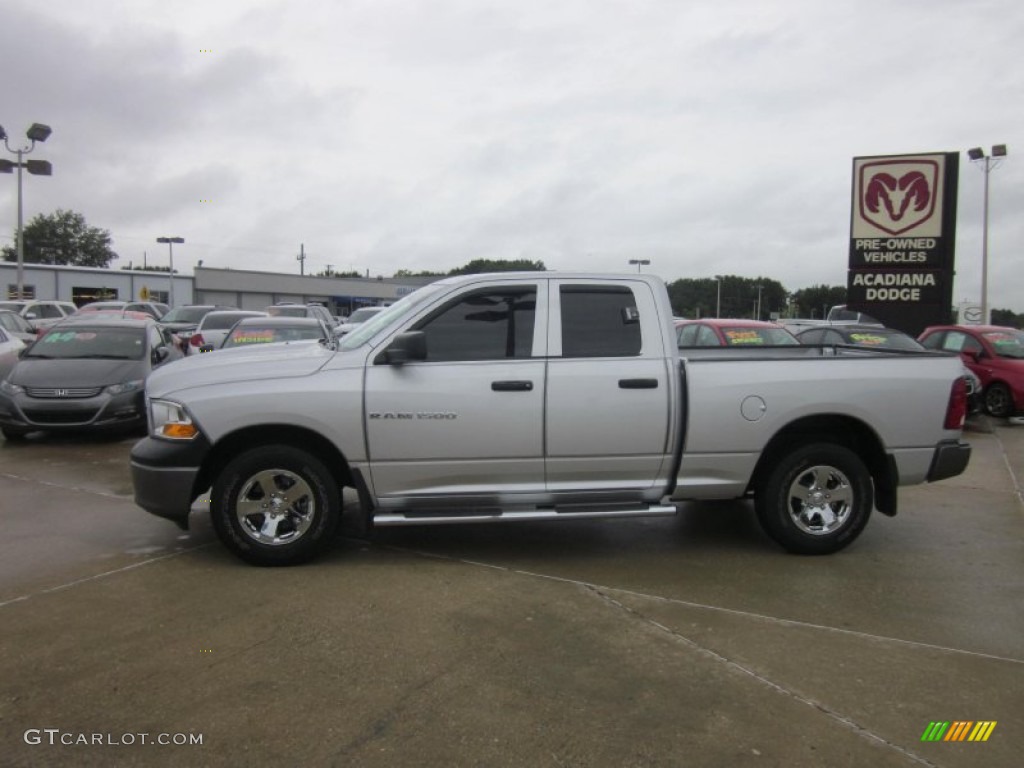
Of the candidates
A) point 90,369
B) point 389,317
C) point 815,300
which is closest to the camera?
point 389,317

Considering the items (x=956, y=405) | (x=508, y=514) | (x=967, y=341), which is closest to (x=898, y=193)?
(x=967, y=341)

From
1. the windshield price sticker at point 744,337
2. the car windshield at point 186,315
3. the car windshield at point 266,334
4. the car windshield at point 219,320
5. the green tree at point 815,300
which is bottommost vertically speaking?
the car windshield at point 266,334

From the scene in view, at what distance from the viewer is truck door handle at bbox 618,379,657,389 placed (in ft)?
16.8

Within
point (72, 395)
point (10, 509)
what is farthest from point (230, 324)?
point (10, 509)

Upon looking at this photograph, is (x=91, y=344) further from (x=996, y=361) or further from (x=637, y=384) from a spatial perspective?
(x=996, y=361)

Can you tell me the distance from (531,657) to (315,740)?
1.15m

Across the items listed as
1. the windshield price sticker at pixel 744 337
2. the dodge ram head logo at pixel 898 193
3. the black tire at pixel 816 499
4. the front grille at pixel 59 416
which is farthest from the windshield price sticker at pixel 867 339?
the front grille at pixel 59 416

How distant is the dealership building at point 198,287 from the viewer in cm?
4681

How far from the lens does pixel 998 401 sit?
1327cm

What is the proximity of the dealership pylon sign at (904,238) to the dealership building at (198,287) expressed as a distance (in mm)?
20839

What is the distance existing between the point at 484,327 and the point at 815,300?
93082mm

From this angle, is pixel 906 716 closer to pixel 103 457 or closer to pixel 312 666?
pixel 312 666

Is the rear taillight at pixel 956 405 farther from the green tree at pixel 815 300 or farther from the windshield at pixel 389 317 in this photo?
the green tree at pixel 815 300

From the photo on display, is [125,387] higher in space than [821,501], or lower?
higher
